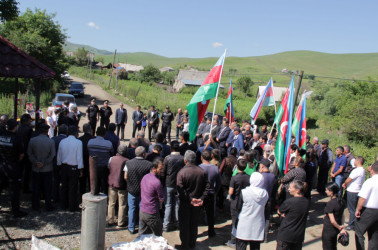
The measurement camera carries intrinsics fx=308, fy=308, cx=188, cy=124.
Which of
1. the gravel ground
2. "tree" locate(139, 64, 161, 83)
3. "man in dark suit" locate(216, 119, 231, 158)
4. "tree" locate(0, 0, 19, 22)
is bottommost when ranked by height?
the gravel ground

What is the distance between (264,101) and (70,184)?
7.03 metres

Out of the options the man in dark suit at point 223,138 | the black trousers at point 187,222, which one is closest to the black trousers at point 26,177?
the black trousers at point 187,222

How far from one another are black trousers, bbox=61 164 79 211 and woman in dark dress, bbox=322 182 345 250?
4.90 metres

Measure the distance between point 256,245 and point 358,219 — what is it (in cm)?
221

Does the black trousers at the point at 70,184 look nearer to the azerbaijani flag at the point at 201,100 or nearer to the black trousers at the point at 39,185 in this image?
the black trousers at the point at 39,185

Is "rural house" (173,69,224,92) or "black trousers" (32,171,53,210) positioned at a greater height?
"rural house" (173,69,224,92)

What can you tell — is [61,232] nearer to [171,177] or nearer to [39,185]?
[39,185]

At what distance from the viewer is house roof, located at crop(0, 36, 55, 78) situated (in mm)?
6598

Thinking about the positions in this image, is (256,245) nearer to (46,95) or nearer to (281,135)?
(281,135)

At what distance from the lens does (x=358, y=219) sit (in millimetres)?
5723

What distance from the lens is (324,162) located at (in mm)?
9414

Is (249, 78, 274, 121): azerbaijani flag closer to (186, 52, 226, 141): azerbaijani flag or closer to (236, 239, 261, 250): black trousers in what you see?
(186, 52, 226, 141): azerbaijani flag

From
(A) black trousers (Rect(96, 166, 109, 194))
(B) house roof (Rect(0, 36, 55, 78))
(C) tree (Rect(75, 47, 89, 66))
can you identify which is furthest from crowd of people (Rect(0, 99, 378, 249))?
(C) tree (Rect(75, 47, 89, 66))

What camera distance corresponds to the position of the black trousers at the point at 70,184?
6.45 meters
